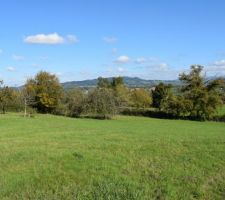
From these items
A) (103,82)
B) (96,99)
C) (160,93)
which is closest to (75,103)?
(96,99)

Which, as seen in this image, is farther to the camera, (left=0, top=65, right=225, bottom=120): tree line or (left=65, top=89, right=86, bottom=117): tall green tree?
(left=65, top=89, right=86, bottom=117): tall green tree

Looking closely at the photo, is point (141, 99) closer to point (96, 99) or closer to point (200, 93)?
point (200, 93)

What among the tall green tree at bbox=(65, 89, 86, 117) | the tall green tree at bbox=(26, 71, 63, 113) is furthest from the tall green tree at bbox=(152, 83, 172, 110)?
the tall green tree at bbox=(26, 71, 63, 113)

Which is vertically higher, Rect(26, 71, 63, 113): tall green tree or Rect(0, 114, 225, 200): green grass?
Rect(26, 71, 63, 113): tall green tree

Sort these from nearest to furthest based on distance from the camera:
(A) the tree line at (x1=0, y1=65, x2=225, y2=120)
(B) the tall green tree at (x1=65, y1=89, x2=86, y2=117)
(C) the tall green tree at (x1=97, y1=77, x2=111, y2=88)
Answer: (A) the tree line at (x1=0, y1=65, x2=225, y2=120)
(B) the tall green tree at (x1=65, y1=89, x2=86, y2=117)
(C) the tall green tree at (x1=97, y1=77, x2=111, y2=88)

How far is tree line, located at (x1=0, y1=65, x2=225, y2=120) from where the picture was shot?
75.1m

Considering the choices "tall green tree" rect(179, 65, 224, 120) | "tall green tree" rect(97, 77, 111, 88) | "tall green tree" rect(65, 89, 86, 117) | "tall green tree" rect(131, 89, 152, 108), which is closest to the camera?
"tall green tree" rect(65, 89, 86, 117)

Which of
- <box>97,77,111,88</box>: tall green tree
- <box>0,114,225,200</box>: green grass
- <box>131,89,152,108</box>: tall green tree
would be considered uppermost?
<box>97,77,111,88</box>: tall green tree

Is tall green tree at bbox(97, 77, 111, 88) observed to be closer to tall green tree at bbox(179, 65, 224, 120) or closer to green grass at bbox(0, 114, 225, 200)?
tall green tree at bbox(179, 65, 224, 120)

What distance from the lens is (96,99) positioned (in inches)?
2926

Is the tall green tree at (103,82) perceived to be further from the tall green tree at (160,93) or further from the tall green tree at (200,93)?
the tall green tree at (200,93)

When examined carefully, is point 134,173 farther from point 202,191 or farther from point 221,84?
point 221,84

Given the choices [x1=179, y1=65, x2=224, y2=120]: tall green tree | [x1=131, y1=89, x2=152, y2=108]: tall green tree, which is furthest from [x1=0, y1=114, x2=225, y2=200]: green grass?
[x1=131, y1=89, x2=152, y2=108]: tall green tree

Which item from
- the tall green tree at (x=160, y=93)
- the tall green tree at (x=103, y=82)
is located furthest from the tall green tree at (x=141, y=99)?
the tall green tree at (x=103, y=82)
